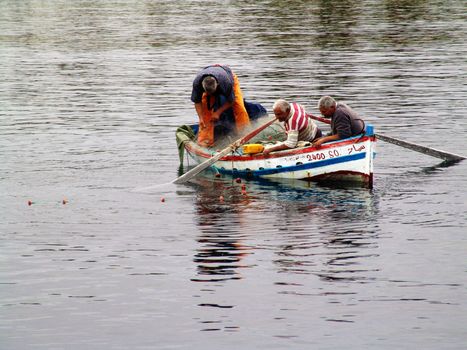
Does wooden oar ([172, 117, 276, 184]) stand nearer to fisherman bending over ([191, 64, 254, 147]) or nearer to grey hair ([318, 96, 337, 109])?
fisherman bending over ([191, 64, 254, 147])

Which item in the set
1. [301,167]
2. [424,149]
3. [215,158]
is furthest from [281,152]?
[424,149]

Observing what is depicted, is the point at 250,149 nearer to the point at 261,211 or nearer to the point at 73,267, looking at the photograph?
the point at 261,211

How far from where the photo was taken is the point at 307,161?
2539 centimetres

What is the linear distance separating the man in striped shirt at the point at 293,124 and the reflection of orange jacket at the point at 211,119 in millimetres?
2769

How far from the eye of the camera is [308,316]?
53.0 ft

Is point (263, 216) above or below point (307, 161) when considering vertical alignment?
below

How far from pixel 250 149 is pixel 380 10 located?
6035 centimetres

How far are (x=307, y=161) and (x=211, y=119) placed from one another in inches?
153

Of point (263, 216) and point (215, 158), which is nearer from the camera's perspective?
point (263, 216)

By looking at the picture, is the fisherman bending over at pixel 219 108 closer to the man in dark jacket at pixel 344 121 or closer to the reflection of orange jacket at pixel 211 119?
the reflection of orange jacket at pixel 211 119

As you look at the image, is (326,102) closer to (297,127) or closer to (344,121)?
(344,121)

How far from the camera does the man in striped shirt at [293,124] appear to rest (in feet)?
81.6

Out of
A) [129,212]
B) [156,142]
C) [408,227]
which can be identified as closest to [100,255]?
[129,212]

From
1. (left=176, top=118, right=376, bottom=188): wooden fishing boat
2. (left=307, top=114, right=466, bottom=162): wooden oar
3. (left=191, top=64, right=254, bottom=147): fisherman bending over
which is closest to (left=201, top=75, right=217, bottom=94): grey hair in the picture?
(left=191, top=64, right=254, bottom=147): fisherman bending over
